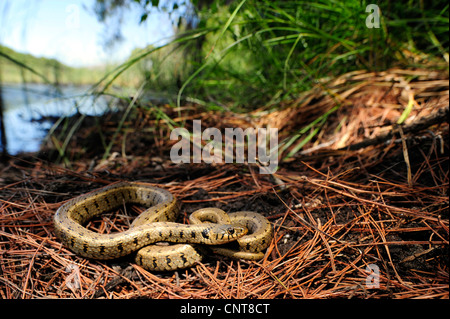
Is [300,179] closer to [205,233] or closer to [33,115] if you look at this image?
[205,233]

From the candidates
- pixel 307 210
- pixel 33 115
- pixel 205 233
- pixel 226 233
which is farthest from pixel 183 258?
pixel 33 115

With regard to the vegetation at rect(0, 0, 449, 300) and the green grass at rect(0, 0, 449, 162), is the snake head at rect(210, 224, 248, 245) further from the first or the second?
the green grass at rect(0, 0, 449, 162)

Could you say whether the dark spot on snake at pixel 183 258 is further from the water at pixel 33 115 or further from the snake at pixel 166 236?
the water at pixel 33 115

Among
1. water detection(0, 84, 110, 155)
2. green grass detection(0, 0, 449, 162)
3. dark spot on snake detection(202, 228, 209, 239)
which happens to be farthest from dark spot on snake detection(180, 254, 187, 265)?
water detection(0, 84, 110, 155)

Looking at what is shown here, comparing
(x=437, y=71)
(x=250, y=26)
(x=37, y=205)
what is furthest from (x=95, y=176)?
(x=437, y=71)

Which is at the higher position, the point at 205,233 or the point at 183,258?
the point at 205,233
